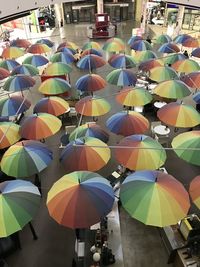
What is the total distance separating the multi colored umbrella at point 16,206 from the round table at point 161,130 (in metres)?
5.83

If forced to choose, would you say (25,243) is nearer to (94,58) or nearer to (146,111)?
(146,111)

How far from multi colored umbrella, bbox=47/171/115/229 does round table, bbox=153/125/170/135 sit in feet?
17.0

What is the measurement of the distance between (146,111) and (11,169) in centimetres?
766

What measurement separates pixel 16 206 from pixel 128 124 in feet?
13.9

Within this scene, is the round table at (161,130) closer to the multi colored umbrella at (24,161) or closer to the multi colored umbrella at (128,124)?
the multi colored umbrella at (128,124)

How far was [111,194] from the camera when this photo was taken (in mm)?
5324

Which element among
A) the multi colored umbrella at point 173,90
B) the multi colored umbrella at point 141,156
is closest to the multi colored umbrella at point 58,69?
the multi colored umbrella at point 173,90

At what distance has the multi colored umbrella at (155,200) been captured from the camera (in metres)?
4.64

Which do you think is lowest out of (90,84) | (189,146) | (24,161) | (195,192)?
(24,161)

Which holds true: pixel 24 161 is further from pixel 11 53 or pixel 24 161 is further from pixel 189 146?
pixel 11 53

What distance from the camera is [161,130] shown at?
10086 mm

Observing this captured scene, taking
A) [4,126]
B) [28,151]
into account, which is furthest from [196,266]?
[4,126]

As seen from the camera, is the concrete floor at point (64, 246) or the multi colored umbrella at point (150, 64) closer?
the concrete floor at point (64, 246)

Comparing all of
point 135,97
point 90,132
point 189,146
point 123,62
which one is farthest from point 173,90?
point 123,62
